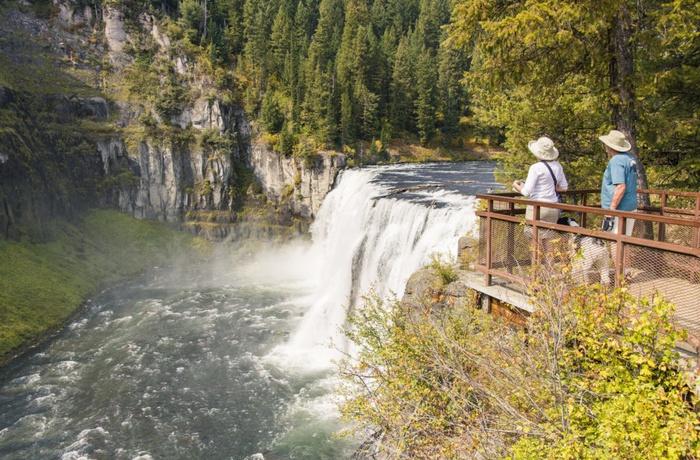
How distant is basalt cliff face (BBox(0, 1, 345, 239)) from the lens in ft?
117

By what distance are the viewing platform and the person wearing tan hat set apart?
1.08ft

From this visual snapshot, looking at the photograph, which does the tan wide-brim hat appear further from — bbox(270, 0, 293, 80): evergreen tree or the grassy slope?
bbox(270, 0, 293, 80): evergreen tree

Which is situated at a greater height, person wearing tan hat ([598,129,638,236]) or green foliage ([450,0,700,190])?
green foliage ([450,0,700,190])

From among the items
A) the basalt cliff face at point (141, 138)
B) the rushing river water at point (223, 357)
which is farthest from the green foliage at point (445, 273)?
the basalt cliff face at point (141, 138)

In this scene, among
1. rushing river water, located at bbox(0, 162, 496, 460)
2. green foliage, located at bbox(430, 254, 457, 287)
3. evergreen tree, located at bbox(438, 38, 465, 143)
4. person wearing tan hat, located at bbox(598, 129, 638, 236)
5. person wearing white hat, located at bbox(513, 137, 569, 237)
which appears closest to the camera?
person wearing tan hat, located at bbox(598, 129, 638, 236)

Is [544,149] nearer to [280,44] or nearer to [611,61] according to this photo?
[611,61]

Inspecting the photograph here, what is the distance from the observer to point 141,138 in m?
38.3

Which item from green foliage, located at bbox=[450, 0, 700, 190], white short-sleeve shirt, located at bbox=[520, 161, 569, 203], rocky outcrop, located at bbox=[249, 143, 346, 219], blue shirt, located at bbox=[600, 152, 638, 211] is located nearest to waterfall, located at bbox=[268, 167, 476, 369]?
green foliage, located at bbox=[450, 0, 700, 190]

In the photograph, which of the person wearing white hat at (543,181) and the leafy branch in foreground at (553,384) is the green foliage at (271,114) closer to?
the leafy branch in foreground at (553,384)

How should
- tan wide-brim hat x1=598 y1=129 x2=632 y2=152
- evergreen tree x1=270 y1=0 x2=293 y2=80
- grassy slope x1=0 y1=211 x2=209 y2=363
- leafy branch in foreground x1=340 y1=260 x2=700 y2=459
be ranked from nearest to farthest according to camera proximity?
1. leafy branch in foreground x1=340 y1=260 x2=700 y2=459
2. tan wide-brim hat x1=598 y1=129 x2=632 y2=152
3. grassy slope x1=0 y1=211 x2=209 y2=363
4. evergreen tree x1=270 y1=0 x2=293 y2=80

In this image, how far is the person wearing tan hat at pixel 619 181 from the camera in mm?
7016

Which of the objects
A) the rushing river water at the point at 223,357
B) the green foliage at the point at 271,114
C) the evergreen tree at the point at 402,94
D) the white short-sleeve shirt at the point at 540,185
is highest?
the evergreen tree at the point at 402,94

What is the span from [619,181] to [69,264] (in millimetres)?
33128

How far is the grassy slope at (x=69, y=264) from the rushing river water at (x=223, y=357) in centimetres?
148
